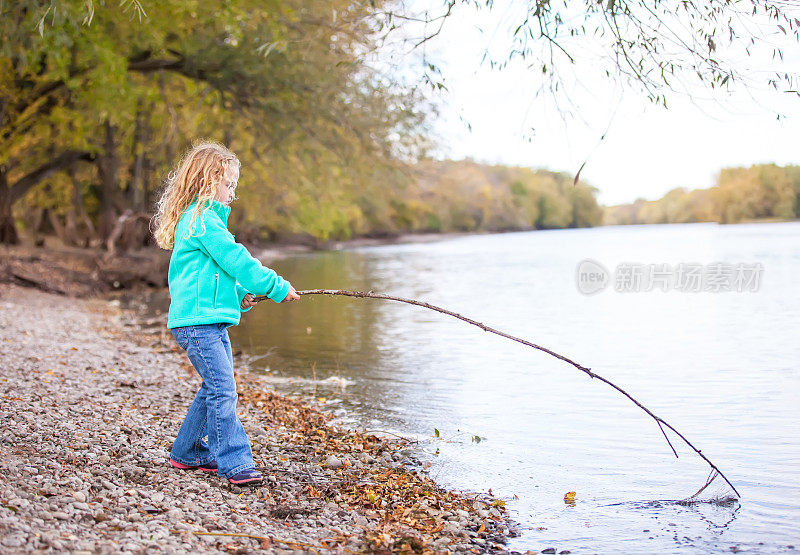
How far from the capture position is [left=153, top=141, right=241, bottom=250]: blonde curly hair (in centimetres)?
460

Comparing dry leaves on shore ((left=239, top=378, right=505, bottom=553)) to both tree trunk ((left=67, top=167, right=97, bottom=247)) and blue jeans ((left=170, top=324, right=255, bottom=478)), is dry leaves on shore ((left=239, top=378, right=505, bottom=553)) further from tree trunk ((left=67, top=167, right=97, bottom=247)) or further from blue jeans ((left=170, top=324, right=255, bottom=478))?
tree trunk ((left=67, top=167, right=97, bottom=247))

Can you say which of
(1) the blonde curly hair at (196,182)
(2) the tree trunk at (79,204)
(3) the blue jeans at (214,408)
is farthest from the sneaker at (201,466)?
(2) the tree trunk at (79,204)

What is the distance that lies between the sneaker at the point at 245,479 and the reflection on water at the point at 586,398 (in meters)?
1.51

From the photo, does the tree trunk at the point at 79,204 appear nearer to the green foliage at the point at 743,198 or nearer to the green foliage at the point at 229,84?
the green foliage at the point at 229,84

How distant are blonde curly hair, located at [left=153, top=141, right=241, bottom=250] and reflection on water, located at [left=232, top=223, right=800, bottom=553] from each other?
264 cm

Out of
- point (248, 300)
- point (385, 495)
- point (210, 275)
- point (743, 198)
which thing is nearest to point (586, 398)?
point (385, 495)

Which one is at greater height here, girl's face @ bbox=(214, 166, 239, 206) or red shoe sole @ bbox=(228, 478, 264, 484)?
girl's face @ bbox=(214, 166, 239, 206)

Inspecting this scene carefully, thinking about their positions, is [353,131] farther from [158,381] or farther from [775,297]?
[775,297]

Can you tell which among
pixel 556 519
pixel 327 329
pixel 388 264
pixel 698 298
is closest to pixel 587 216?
pixel 388 264

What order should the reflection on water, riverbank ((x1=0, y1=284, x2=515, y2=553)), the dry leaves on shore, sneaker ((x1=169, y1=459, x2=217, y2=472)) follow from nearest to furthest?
riverbank ((x1=0, y1=284, x2=515, y2=553))
the dry leaves on shore
sneaker ((x1=169, y1=459, x2=217, y2=472))
the reflection on water

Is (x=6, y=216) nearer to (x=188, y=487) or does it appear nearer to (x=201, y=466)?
(x=201, y=466)

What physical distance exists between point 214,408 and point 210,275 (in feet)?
2.68

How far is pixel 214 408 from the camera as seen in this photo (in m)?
4.68

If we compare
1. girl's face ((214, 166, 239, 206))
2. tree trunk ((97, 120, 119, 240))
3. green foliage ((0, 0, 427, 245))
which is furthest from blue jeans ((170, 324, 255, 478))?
tree trunk ((97, 120, 119, 240))
